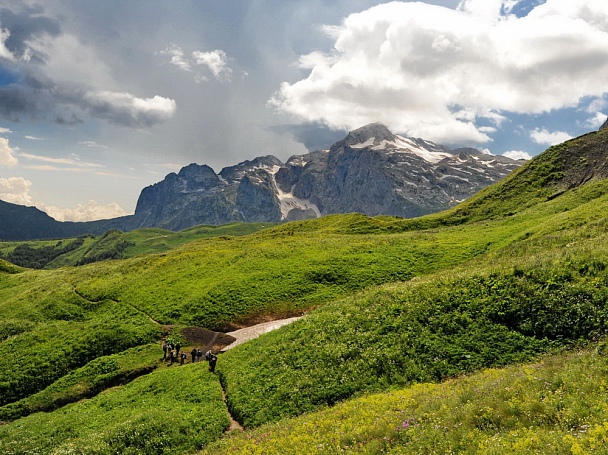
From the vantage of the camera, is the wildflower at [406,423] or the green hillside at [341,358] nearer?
the green hillside at [341,358]

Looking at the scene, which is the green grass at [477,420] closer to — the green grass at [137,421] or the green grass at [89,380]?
the green grass at [137,421]

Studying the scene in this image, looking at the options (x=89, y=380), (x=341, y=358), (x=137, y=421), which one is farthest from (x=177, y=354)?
(x=341, y=358)

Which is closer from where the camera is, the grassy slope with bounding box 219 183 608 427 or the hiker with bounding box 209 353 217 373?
the grassy slope with bounding box 219 183 608 427

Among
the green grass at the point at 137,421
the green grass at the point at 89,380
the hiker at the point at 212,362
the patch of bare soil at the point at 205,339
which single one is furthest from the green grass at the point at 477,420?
the green grass at the point at 89,380

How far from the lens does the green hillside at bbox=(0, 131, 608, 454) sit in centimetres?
1505

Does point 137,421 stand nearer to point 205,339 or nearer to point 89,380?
point 89,380

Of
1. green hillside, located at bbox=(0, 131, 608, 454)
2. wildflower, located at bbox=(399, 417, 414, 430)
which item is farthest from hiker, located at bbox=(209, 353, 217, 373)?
wildflower, located at bbox=(399, 417, 414, 430)

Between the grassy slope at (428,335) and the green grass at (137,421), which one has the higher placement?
the grassy slope at (428,335)

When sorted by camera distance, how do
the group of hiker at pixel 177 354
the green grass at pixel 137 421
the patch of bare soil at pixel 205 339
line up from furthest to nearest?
the patch of bare soil at pixel 205 339 → the group of hiker at pixel 177 354 → the green grass at pixel 137 421

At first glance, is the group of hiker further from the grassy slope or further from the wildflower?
the wildflower

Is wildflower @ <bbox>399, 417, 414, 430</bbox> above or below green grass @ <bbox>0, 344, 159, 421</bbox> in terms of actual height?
above

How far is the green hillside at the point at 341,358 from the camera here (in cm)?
→ 1505

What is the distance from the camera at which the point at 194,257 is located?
253ft

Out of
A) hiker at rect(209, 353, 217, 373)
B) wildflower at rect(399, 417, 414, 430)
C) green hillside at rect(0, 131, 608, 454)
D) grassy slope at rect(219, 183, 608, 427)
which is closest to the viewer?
green hillside at rect(0, 131, 608, 454)
